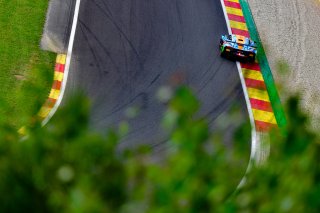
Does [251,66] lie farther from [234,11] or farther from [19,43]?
[19,43]

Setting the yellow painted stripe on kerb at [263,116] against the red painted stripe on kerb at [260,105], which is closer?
the yellow painted stripe on kerb at [263,116]

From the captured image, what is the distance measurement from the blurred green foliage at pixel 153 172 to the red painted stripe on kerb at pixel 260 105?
1751cm

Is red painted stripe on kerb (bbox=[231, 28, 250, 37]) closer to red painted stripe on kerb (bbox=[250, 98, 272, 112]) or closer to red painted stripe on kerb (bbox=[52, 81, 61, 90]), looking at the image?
red painted stripe on kerb (bbox=[250, 98, 272, 112])

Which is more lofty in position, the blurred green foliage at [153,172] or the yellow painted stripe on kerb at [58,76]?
the blurred green foliage at [153,172]

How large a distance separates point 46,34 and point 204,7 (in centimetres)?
815

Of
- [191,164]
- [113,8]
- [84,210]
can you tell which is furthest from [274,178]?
[113,8]

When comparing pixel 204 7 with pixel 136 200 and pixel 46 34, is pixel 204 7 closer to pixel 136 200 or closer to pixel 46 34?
pixel 46 34

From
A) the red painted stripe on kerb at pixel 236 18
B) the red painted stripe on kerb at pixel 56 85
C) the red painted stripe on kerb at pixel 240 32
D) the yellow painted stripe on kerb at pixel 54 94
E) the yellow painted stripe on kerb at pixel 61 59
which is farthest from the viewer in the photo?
the red painted stripe on kerb at pixel 236 18

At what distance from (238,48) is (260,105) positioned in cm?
313

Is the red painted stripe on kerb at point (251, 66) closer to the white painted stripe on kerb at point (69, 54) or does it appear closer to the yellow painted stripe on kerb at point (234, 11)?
the yellow painted stripe on kerb at point (234, 11)

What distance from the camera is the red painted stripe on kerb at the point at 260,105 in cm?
2577

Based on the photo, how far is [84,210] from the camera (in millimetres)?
7047

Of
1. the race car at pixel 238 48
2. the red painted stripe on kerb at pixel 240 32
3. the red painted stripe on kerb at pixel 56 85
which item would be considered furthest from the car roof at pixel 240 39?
the red painted stripe on kerb at pixel 56 85

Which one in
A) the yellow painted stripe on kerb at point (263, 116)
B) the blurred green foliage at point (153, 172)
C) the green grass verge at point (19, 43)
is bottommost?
the yellow painted stripe on kerb at point (263, 116)
